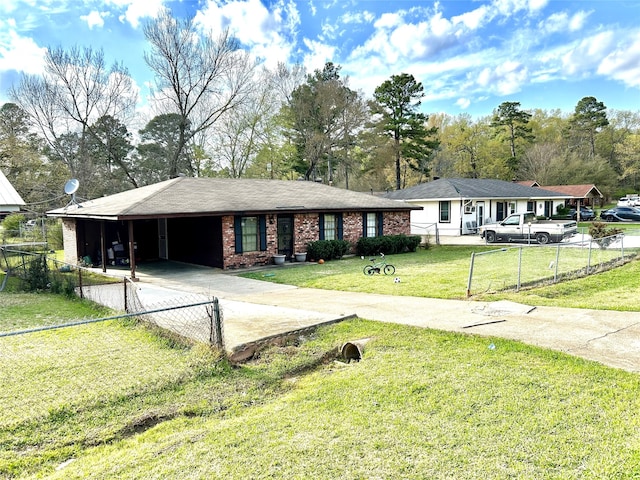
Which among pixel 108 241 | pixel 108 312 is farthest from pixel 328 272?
pixel 108 241

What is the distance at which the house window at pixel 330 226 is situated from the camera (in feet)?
63.0

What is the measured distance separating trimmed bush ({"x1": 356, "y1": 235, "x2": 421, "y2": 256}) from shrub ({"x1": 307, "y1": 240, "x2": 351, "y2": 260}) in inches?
48.5

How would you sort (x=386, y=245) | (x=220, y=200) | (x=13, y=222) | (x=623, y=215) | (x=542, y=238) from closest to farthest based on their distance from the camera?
(x=220, y=200), (x=386, y=245), (x=542, y=238), (x=13, y=222), (x=623, y=215)

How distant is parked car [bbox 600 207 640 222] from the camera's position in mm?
34438

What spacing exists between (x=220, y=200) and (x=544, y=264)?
1193cm

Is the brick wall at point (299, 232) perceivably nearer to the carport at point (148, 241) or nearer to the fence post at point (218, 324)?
the carport at point (148, 241)

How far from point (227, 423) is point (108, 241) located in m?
16.7

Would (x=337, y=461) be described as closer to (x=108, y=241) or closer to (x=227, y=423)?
(x=227, y=423)

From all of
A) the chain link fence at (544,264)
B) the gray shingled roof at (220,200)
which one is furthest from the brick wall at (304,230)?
the chain link fence at (544,264)

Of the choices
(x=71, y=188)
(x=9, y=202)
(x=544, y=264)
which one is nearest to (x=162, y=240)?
(x=71, y=188)

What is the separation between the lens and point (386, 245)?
20.6 meters

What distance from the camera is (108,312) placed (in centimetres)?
904

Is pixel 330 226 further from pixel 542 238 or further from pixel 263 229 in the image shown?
pixel 542 238

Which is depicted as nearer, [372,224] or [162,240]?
[162,240]
